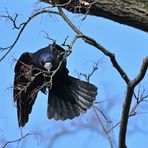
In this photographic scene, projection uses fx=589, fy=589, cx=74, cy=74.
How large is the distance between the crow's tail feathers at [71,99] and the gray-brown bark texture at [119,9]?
32.0 inches

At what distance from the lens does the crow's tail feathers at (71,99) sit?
4.27 meters

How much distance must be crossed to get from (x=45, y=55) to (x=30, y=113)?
430 millimetres

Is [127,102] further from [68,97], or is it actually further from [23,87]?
[68,97]

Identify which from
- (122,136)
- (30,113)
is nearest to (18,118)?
(30,113)

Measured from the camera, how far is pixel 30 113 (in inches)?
162

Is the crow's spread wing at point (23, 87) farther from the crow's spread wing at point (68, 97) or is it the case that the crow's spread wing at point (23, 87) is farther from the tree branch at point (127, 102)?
the tree branch at point (127, 102)

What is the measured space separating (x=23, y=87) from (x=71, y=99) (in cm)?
127

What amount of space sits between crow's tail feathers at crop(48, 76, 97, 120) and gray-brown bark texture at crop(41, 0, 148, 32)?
2.67 feet

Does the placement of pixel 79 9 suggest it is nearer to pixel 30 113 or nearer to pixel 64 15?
pixel 64 15

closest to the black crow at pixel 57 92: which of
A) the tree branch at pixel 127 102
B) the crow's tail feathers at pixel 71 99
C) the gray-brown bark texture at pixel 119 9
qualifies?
the crow's tail feathers at pixel 71 99

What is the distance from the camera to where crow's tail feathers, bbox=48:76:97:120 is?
4270mm

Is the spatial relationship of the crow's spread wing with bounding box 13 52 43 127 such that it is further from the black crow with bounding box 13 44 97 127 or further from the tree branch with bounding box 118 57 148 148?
the tree branch with bounding box 118 57 148 148

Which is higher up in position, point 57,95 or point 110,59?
point 110,59

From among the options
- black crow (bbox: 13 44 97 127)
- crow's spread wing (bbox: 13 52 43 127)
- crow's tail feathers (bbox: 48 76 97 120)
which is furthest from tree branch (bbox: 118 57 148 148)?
crow's tail feathers (bbox: 48 76 97 120)
